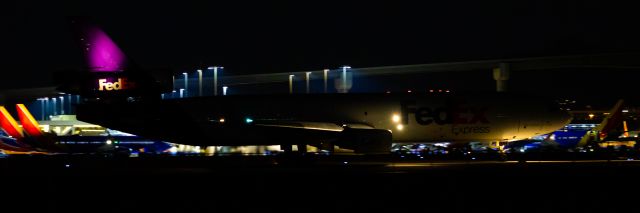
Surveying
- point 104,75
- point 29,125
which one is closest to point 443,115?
point 104,75

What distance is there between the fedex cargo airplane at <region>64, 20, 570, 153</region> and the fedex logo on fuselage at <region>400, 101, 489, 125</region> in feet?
0.18

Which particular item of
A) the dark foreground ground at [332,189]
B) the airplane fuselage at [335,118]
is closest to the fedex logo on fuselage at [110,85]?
the airplane fuselage at [335,118]

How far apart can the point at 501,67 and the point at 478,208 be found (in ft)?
309

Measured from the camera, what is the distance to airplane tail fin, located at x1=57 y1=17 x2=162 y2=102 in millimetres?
41531

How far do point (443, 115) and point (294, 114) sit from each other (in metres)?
8.29

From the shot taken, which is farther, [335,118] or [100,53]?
[335,118]

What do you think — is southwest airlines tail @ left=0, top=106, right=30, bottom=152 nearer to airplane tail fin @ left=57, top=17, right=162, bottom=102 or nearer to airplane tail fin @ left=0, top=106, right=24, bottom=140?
airplane tail fin @ left=0, top=106, right=24, bottom=140

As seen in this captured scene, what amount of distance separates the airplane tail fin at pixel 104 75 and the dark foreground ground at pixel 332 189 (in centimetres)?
586

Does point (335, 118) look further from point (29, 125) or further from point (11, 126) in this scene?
point (11, 126)

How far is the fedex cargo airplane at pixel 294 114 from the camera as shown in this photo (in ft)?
137

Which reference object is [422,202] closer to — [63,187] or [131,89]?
[63,187]

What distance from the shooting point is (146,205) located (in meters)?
20.8

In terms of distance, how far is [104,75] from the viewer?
137 ft

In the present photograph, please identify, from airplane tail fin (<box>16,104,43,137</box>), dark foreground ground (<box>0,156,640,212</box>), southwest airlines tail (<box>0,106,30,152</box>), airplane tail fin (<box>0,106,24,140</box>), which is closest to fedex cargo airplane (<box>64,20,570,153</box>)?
dark foreground ground (<box>0,156,640,212</box>)
